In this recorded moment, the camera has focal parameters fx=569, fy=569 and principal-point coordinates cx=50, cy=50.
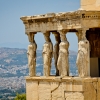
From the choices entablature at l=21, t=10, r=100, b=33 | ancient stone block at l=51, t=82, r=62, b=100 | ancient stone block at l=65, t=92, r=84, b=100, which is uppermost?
entablature at l=21, t=10, r=100, b=33

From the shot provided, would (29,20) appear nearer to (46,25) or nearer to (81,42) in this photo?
(46,25)

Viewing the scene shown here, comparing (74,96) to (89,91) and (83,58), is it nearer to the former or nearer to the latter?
(89,91)

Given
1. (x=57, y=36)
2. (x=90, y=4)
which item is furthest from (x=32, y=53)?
(x=90, y=4)

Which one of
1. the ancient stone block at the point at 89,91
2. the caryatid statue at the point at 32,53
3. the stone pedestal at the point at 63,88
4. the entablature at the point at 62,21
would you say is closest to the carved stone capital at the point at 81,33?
the entablature at the point at 62,21

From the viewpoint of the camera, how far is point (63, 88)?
26734 millimetres

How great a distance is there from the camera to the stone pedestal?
26062mm

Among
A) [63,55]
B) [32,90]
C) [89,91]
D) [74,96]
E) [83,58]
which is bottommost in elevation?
[74,96]

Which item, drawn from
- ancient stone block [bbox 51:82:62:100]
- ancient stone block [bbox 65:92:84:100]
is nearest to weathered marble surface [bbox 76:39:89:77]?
ancient stone block [bbox 65:92:84:100]

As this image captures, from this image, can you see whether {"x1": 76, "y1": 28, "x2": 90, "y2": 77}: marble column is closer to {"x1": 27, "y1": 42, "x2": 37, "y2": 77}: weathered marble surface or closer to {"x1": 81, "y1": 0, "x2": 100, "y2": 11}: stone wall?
{"x1": 81, "y1": 0, "x2": 100, "y2": 11}: stone wall

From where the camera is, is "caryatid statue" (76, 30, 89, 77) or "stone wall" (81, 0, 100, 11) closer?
"caryatid statue" (76, 30, 89, 77)

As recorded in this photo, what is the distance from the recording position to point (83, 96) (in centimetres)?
2606

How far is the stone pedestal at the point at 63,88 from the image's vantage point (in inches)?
1026

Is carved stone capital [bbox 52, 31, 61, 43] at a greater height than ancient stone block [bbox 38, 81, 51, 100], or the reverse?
carved stone capital [bbox 52, 31, 61, 43]

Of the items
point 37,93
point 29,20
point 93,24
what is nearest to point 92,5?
point 93,24
